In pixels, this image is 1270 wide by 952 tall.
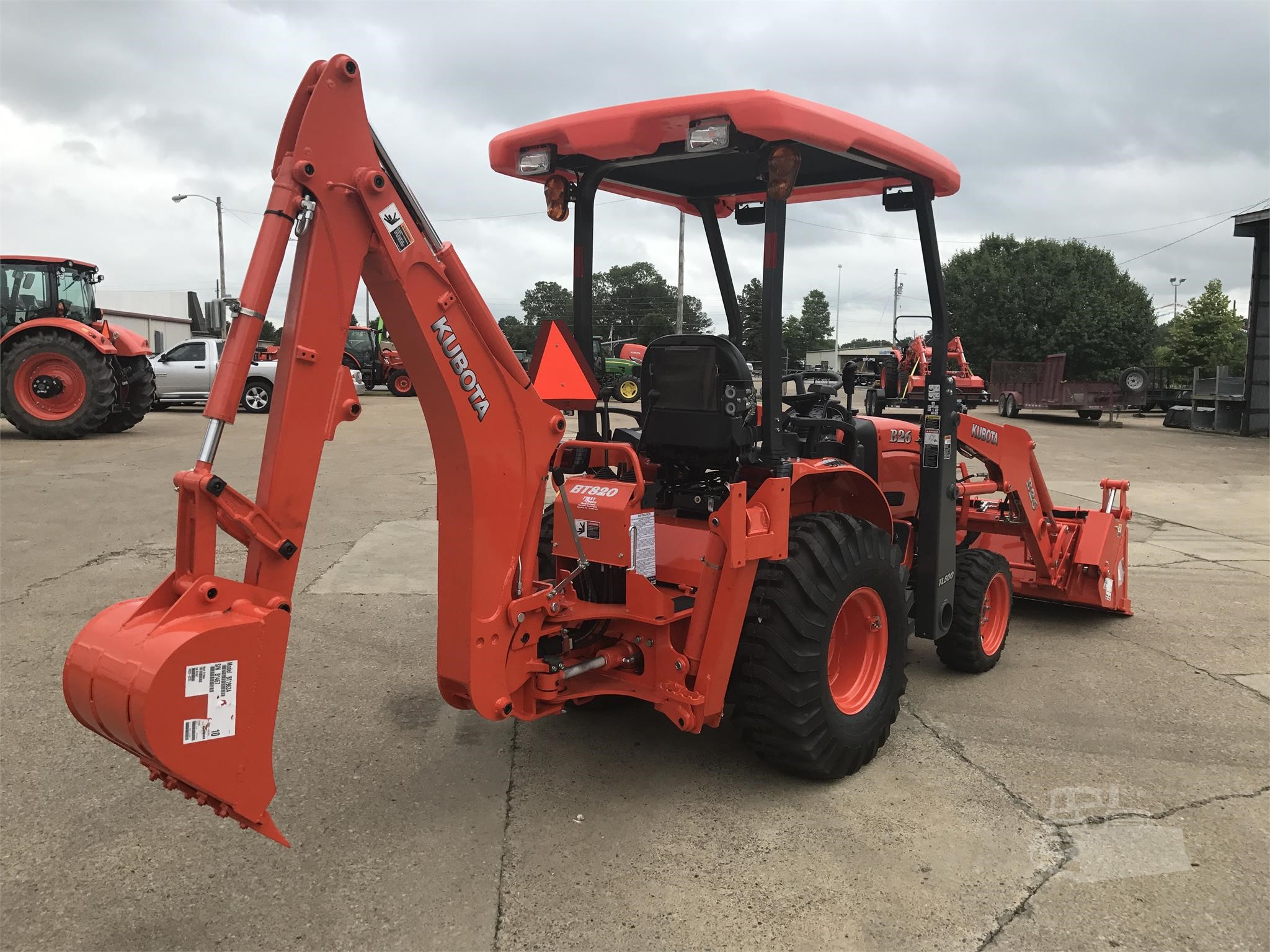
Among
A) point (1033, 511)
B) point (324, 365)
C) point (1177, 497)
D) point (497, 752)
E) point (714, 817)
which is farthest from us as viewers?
point (1177, 497)

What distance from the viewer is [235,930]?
101 inches

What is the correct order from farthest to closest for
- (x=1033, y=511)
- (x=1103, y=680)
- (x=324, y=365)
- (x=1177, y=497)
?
1. (x=1177, y=497)
2. (x=1033, y=511)
3. (x=1103, y=680)
4. (x=324, y=365)

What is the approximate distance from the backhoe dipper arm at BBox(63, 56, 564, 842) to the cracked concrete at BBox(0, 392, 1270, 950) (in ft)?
1.86

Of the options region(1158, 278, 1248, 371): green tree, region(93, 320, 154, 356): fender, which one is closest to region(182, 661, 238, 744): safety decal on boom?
region(93, 320, 154, 356): fender

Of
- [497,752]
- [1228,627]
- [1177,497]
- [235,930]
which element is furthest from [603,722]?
[1177,497]

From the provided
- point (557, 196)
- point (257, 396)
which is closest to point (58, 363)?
point (257, 396)

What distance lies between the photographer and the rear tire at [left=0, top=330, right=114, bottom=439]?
43.1 ft

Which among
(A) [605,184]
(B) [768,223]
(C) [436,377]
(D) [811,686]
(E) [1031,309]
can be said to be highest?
(E) [1031,309]

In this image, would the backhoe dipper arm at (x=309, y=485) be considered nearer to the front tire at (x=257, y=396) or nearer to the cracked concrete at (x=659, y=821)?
the cracked concrete at (x=659, y=821)

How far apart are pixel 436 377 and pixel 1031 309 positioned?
1690 inches

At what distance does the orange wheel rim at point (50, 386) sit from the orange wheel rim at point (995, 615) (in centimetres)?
1332

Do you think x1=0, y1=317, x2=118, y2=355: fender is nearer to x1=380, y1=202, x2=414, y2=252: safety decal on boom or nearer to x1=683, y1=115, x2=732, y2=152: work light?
x1=380, y1=202, x2=414, y2=252: safety decal on boom

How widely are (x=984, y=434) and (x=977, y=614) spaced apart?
103cm

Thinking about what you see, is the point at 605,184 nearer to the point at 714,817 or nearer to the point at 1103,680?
the point at 714,817
